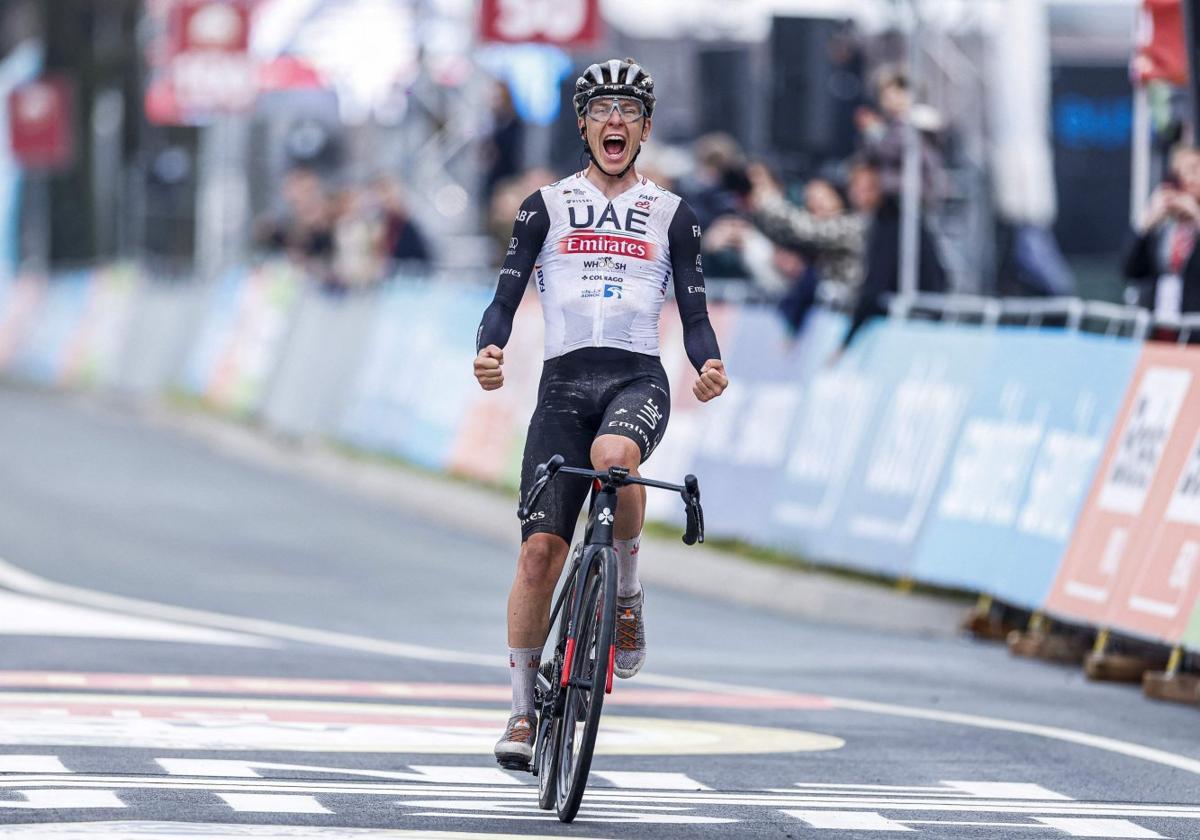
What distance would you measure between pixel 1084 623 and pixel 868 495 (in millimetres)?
3040

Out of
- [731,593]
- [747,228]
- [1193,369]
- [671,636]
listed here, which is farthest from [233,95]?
[1193,369]

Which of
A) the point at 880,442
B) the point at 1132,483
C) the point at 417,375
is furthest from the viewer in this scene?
the point at 417,375

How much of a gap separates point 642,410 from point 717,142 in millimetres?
12066

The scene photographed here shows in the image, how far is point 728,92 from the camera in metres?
29.3

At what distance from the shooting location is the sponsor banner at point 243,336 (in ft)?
96.6

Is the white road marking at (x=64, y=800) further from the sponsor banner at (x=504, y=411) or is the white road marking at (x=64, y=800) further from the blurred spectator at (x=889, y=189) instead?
the sponsor banner at (x=504, y=411)

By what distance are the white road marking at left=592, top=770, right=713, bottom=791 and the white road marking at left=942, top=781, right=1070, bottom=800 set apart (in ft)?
2.86

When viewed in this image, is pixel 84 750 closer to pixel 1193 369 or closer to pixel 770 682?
pixel 770 682

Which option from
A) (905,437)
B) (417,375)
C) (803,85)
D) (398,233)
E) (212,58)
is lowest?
(905,437)

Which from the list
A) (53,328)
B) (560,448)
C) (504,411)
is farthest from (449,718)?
(53,328)

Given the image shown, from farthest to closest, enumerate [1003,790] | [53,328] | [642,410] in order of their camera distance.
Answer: [53,328] < [1003,790] < [642,410]

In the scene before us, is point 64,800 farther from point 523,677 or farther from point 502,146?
point 502,146

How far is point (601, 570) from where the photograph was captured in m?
8.58

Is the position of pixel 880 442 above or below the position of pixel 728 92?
below
